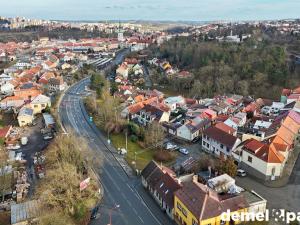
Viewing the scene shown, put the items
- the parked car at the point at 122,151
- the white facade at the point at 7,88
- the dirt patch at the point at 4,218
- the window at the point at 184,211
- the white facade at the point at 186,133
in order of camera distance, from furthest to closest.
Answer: the white facade at the point at 7,88 → the white facade at the point at 186,133 → the parked car at the point at 122,151 → the dirt patch at the point at 4,218 → the window at the point at 184,211

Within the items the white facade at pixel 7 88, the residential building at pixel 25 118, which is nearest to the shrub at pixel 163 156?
the residential building at pixel 25 118

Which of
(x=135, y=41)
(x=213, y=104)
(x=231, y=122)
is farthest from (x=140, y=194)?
(x=135, y=41)

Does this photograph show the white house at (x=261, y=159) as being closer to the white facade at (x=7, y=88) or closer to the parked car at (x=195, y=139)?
the parked car at (x=195, y=139)

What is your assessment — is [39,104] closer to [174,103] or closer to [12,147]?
[12,147]

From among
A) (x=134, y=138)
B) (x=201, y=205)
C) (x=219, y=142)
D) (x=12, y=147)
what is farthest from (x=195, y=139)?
(x=12, y=147)

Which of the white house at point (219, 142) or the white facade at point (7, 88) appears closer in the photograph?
the white house at point (219, 142)

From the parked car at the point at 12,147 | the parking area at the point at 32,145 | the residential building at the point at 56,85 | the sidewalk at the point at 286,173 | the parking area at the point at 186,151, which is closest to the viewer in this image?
the sidewalk at the point at 286,173

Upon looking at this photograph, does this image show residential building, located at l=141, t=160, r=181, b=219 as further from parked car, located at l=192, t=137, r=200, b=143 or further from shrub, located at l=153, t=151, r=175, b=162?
parked car, located at l=192, t=137, r=200, b=143
